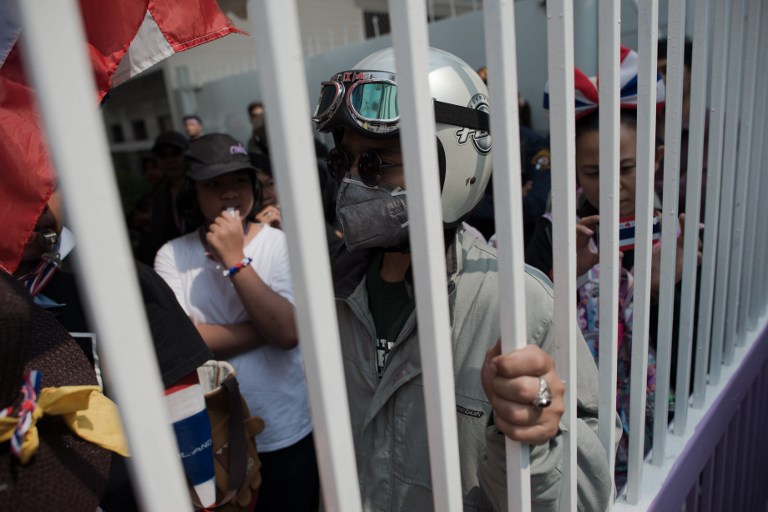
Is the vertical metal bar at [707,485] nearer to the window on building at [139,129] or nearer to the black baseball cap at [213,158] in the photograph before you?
the black baseball cap at [213,158]

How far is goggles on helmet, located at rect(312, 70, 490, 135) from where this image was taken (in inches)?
44.7

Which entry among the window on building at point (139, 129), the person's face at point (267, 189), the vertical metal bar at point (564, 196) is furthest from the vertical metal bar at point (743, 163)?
the window on building at point (139, 129)

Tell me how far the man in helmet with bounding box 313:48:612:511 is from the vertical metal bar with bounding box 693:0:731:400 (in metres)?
0.71

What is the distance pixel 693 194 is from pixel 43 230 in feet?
5.50

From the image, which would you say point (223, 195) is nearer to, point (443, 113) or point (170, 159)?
point (443, 113)

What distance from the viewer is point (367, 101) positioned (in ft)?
3.76

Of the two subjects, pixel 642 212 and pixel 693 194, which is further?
pixel 693 194

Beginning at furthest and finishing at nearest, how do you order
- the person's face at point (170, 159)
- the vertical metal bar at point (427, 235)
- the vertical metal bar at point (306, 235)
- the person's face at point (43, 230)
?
the person's face at point (170, 159) → the person's face at point (43, 230) → the vertical metal bar at point (427, 235) → the vertical metal bar at point (306, 235)

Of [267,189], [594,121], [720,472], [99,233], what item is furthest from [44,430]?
[267,189]

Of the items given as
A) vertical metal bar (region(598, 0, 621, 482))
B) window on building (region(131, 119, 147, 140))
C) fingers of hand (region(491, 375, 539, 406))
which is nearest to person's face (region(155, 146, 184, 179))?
vertical metal bar (region(598, 0, 621, 482))

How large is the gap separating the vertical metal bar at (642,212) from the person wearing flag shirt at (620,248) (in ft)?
1.00

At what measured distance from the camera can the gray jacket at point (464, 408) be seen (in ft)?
3.47

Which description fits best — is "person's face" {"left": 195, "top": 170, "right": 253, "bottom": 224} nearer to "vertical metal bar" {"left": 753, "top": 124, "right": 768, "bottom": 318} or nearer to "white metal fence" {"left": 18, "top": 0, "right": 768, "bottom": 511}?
"white metal fence" {"left": 18, "top": 0, "right": 768, "bottom": 511}

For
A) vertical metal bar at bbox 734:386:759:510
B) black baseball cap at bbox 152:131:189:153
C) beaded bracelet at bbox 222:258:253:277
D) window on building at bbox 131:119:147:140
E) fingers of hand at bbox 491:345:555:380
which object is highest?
window on building at bbox 131:119:147:140
